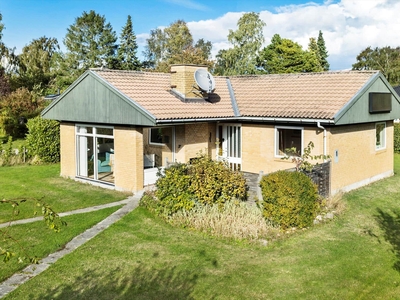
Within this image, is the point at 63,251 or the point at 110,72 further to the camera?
the point at 110,72

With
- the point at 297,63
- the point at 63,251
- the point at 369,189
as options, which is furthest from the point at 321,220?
the point at 297,63

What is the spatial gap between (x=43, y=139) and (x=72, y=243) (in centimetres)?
1509

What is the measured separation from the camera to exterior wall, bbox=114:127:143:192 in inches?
652

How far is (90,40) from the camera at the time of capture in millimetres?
69250

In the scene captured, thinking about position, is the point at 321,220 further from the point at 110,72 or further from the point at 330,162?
the point at 110,72

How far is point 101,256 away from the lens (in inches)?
411

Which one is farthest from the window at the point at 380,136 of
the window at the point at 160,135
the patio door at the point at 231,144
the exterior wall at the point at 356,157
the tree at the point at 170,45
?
the tree at the point at 170,45

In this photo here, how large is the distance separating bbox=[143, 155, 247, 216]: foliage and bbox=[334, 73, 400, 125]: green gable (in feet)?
17.6

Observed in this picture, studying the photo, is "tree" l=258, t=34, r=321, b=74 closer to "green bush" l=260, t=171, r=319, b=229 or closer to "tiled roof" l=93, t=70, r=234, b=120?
"tiled roof" l=93, t=70, r=234, b=120

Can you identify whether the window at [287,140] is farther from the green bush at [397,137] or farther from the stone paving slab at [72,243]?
the green bush at [397,137]

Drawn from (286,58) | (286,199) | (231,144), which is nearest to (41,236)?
(286,199)

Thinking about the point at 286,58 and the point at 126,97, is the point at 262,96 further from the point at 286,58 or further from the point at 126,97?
the point at 286,58

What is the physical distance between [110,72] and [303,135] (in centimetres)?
875

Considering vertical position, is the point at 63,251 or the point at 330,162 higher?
the point at 330,162
